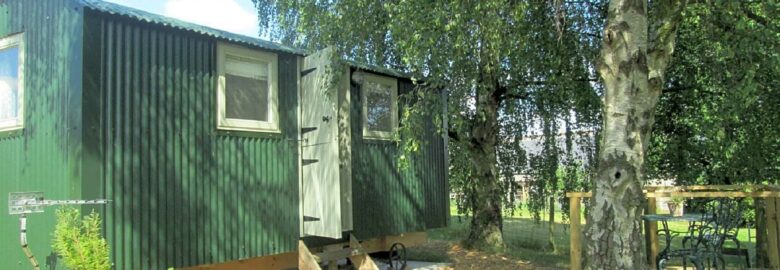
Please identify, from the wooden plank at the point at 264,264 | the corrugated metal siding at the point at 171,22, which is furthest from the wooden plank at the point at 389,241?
the corrugated metal siding at the point at 171,22

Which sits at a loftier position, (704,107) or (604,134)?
(704,107)

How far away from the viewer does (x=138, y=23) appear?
4.88 meters

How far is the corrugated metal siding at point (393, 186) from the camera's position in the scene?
A: 273 inches

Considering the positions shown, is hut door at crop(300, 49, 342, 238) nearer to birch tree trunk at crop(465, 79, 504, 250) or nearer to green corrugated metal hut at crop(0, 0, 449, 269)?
green corrugated metal hut at crop(0, 0, 449, 269)

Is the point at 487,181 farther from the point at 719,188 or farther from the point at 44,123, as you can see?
the point at 44,123

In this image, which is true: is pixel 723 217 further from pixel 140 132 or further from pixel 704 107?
pixel 140 132

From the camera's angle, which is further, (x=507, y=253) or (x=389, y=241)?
(x=507, y=253)

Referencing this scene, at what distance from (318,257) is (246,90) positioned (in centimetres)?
202

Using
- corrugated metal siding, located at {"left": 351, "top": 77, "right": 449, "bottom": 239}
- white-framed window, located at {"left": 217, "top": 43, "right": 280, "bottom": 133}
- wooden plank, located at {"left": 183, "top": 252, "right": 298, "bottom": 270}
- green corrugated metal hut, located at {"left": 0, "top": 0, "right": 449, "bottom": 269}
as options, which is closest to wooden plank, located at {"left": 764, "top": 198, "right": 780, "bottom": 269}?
corrugated metal siding, located at {"left": 351, "top": 77, "right": 449, "bottom": 239}

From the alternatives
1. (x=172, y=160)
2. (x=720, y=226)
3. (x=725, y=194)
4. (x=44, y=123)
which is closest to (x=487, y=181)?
(x=725, y=194)

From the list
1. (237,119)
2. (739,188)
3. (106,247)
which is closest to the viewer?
(106,247)

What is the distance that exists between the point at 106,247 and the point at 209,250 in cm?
113

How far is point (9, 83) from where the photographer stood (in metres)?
5.22

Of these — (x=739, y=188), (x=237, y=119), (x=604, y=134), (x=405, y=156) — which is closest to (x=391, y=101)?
(x=405, y=156)
